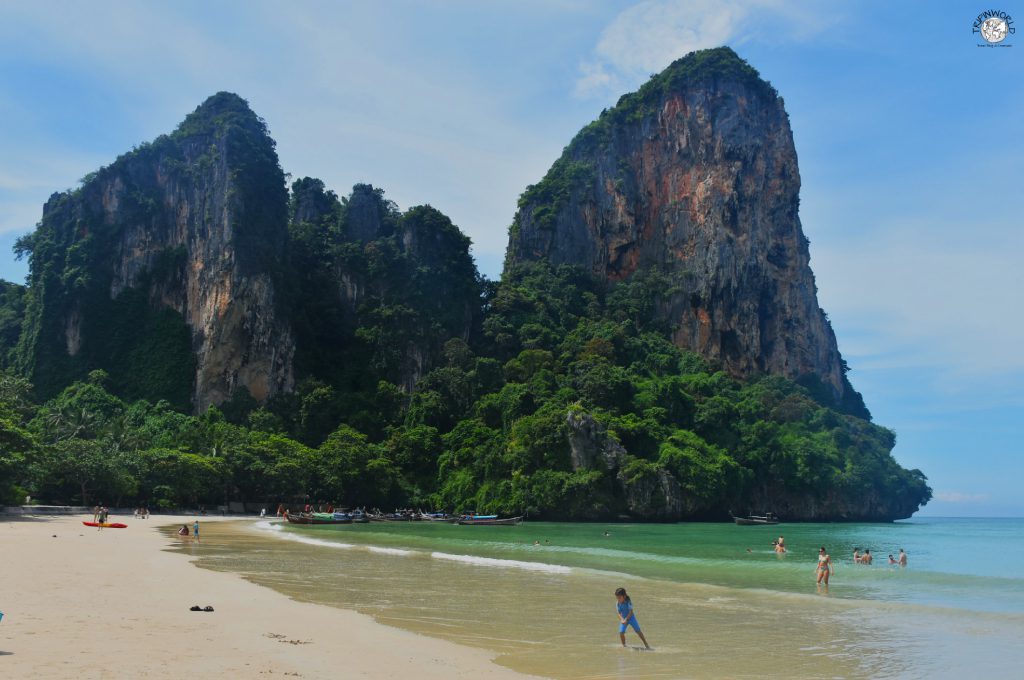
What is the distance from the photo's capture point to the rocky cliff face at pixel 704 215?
88438mm

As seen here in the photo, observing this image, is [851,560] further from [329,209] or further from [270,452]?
[329,209]

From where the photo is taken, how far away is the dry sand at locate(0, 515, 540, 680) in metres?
8.65

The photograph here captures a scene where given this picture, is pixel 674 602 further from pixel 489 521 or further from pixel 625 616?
pixel 489 521

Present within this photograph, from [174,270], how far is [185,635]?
238 ft

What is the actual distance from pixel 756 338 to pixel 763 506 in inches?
1041

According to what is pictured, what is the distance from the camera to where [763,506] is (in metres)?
67.1

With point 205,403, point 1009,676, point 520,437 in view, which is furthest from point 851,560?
point 205,403

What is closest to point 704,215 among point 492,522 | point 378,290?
point 378,290

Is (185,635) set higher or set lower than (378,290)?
lower

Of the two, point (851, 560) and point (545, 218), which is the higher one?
point (545, 218)

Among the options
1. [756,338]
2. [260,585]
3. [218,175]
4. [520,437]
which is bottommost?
[260,585]

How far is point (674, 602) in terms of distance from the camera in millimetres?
16859

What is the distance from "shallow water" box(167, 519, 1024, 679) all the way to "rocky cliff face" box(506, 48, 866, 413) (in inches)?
2225

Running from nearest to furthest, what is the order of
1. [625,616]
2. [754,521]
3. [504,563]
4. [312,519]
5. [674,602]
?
[625,616] → [674,602] → [504,563] → [312,519] → [754,521]
